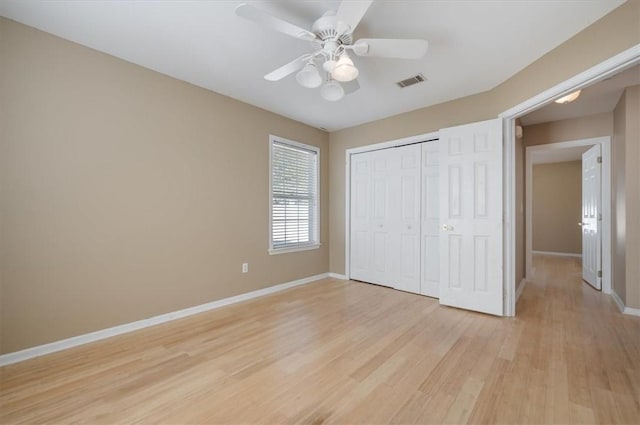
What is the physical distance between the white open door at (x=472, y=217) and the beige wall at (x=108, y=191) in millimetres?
2581

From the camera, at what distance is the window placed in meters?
4.14

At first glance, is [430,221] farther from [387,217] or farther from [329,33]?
[329,33]

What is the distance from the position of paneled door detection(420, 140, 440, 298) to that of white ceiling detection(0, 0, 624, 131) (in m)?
0.93

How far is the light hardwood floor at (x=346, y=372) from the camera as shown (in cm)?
160

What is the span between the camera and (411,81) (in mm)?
3096

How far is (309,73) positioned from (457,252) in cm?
269

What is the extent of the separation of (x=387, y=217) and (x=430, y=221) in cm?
67

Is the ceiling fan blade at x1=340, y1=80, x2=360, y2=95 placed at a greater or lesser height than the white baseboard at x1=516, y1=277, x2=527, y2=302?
greater

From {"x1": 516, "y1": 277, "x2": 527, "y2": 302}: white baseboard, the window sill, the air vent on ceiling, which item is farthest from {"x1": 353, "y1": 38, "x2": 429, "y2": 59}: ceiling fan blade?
{"x1": 516, "y1": 277, "x2": 527, "y2": 302}: white baseboard

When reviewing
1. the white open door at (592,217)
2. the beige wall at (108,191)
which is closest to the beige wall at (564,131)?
the white open door at (592,217)

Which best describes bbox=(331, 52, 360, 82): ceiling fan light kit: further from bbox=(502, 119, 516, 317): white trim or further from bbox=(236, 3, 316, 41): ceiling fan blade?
bbox=(502, 119, 516, 317): white trim

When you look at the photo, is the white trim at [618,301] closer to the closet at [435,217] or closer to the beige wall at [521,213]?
the beige wall at [521,213]

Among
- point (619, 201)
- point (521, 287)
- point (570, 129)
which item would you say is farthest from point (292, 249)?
point (570, 129)

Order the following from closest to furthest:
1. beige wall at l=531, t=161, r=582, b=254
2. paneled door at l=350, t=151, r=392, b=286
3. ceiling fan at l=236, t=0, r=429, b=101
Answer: ceiling fan at l=236, t=0, r=429, b=101
paneled door at l=350, t=151, r=392, b=286
beige wall at l=531, t=161, r=582, b=254
